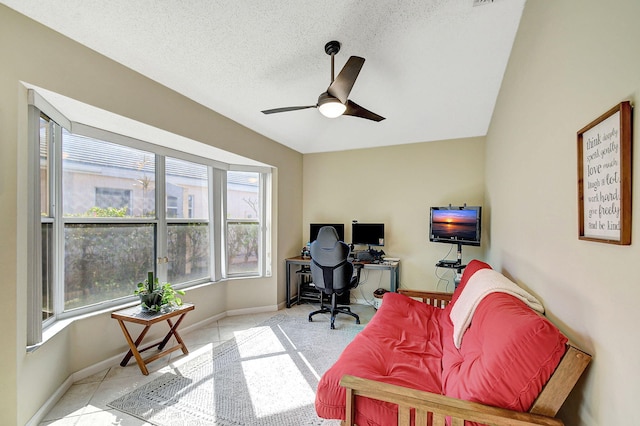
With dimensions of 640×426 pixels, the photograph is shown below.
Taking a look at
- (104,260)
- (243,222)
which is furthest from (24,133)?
(243,222)

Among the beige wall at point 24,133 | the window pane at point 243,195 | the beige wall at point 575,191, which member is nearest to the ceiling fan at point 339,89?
the beige wall at point 575,191

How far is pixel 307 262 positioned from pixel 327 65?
2599 mm

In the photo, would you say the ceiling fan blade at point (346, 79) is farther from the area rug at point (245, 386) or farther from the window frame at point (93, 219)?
the area rug at point (245, 386)

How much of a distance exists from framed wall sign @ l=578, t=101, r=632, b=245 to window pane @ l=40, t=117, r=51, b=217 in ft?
10.1

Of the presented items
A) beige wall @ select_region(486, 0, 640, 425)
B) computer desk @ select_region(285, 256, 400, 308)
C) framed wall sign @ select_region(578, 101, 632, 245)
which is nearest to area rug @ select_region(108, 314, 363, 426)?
computer desk @ select_region(285, 256, 400, 308)

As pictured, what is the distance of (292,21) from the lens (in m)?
1.87

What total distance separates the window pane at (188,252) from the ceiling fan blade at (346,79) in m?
2.36

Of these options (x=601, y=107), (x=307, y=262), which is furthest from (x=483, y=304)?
(x=307, y=262)

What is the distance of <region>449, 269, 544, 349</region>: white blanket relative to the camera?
4.65 feet

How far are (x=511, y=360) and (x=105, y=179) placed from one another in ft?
10.5

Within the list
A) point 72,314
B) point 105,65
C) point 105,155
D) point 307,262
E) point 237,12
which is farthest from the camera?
point 307,262

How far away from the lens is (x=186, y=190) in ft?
10.8

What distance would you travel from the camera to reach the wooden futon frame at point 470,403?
934mm

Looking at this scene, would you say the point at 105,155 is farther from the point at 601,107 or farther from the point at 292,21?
the point at 601,107
